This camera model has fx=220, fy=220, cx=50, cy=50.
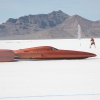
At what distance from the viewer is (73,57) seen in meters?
13.3
